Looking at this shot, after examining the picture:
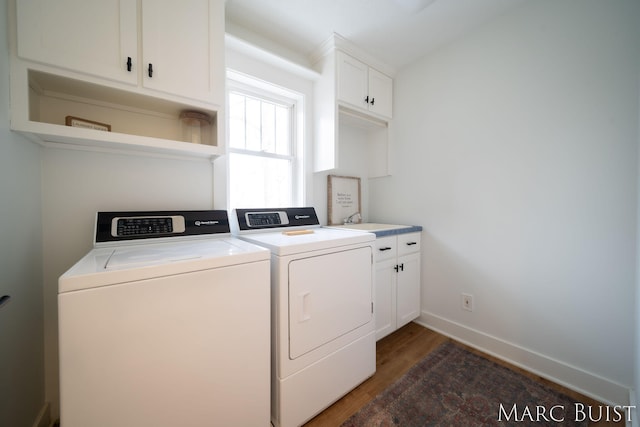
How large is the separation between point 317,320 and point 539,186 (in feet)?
5.72

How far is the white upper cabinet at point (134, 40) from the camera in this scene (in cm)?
97

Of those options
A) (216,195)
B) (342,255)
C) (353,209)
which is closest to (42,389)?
(216,195)

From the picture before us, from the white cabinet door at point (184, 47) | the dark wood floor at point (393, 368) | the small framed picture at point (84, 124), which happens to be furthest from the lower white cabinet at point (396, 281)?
the small framed picture at point (84, 124)

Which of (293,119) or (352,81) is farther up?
(352,81)

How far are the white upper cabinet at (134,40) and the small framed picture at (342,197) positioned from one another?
52.5 inches

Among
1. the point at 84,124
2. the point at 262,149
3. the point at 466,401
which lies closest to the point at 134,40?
the point at 84,124

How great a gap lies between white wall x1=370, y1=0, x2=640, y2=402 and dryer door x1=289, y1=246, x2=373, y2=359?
1035 millimetres

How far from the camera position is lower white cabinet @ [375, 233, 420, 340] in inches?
73.6

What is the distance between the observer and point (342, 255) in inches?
54.9

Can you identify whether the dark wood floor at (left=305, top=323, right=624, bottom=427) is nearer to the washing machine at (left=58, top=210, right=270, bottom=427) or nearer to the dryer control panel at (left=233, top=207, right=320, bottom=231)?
the washing machine at (left=58, top=210, right=270, bottom=427)

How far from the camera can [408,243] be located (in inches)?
83.6

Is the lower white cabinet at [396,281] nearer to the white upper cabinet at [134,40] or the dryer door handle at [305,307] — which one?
the dryer door handle at [305,307]

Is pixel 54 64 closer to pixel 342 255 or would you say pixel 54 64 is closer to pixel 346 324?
pixel 342 255

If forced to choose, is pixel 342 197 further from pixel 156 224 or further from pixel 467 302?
pixel 156 224
